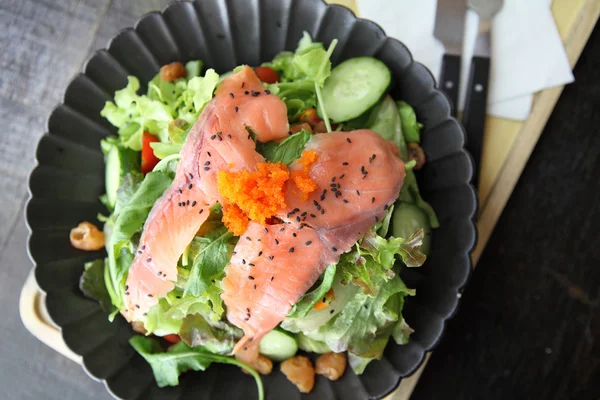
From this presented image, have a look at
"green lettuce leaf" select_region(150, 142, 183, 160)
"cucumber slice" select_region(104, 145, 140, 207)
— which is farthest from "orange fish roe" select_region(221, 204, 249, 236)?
"cucumber slice" select_region(104, 145, 140, 207)

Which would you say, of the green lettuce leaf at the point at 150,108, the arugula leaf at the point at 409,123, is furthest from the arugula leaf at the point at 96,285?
the arugula leaf at the point at 409,123

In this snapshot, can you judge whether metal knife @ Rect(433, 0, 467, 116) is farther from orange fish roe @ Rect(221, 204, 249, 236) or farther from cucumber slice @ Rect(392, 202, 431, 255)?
orange fish roe @ Rect(221, 204, 249, 236)

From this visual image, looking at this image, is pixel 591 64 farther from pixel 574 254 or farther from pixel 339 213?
pixel 339 213

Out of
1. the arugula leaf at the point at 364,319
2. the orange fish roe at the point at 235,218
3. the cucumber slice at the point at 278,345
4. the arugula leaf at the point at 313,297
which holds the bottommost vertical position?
the cucumber slice at the point at 278,345

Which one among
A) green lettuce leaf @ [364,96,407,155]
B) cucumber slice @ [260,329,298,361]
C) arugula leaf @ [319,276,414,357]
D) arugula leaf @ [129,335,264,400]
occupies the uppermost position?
green lettuce leaf @ [364,96,407,155]

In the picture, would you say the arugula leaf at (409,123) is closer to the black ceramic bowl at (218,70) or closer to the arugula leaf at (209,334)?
the black ceramic bowl at (218,70)
